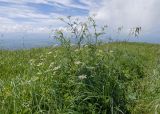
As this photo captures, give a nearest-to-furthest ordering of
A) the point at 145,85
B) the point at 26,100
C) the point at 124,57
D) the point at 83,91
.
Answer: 1. the point at 26,100
2. the point at 83,91
3. the point at 145,85
4. the point at 124,57

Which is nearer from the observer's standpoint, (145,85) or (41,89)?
→ (41,89)

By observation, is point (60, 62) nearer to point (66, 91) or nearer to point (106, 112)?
point (66, 91)

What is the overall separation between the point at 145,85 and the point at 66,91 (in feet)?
10.1

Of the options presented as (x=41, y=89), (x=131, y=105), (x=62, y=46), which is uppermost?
(x=62, y=46)

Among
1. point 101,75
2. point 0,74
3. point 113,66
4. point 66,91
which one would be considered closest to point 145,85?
point 113,66

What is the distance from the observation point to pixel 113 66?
8484mm

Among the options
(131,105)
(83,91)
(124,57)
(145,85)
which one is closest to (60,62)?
(83,91)

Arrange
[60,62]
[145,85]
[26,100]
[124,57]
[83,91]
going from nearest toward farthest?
[26,100] → [83,91] → [60,62] → [145,85] → [124,57]

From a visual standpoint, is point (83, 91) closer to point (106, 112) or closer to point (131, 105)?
point (106, 112)

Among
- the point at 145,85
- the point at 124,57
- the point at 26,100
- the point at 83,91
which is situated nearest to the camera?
the point at 26,100

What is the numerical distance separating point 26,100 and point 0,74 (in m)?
3.62

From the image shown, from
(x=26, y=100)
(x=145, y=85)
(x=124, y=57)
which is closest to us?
(x=26, y=100)

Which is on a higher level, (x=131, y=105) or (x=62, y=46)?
(x=62, y=46)

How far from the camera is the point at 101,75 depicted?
7832 millimetres
